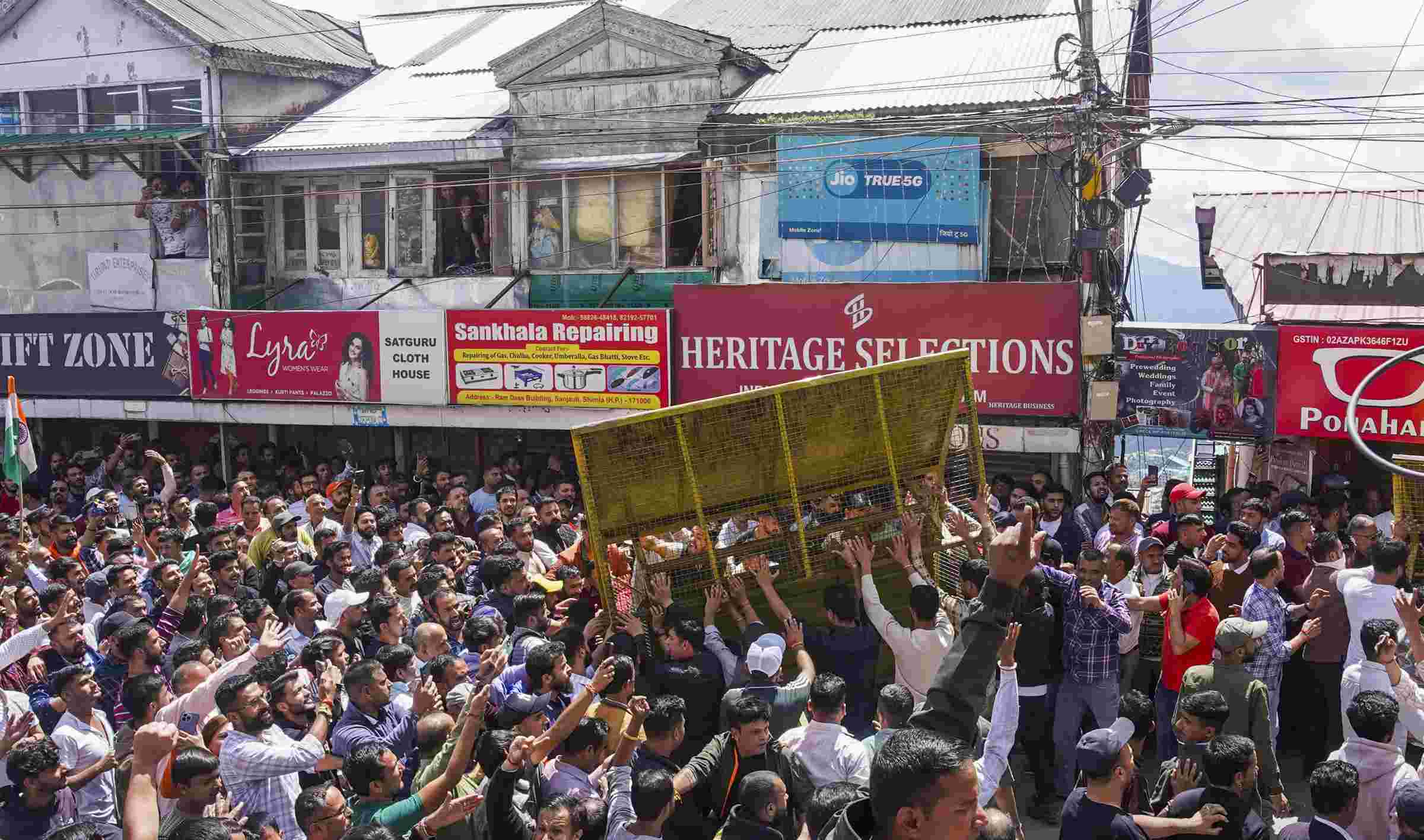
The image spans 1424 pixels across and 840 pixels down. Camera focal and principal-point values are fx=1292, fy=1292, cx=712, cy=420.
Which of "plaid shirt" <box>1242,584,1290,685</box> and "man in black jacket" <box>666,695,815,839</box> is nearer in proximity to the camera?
"man in black jacket" <box>666,695,815,839</box>

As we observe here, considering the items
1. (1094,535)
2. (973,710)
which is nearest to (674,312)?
(1094,535)

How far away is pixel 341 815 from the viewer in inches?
204

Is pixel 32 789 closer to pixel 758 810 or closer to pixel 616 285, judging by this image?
pixel 758 810

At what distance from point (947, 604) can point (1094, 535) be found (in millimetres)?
4015

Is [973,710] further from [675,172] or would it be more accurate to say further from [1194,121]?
[675,172]

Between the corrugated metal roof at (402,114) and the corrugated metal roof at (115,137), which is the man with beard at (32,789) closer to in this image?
the corrugated metal roof at (402,114)

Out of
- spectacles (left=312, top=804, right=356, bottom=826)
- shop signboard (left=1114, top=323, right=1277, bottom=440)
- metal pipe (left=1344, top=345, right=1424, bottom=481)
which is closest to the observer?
metal pipe (left=1344, top=345, right=1424, bottom=481)

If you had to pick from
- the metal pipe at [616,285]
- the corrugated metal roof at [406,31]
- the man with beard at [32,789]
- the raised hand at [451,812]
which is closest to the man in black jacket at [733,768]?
the raised hand at [451,812]

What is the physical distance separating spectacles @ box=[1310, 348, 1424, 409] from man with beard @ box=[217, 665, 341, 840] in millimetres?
9580

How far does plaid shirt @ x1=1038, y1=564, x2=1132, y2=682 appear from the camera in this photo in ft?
25.3

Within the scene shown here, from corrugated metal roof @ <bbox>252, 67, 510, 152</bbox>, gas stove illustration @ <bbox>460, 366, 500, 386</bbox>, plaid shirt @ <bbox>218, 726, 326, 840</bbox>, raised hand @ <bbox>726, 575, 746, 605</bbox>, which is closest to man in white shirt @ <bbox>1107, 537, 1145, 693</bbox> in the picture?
raised hand @ <bbox>726, 575, 746, 605</bbox>

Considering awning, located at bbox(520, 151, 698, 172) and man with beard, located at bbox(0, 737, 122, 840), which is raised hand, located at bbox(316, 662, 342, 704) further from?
awning, located at bbox(520, 151, 698, 172)

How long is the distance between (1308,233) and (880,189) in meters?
4.87

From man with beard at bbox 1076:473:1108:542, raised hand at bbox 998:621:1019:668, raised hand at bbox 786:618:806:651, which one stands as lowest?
man with beard at bbox 1076:473:1108:542
